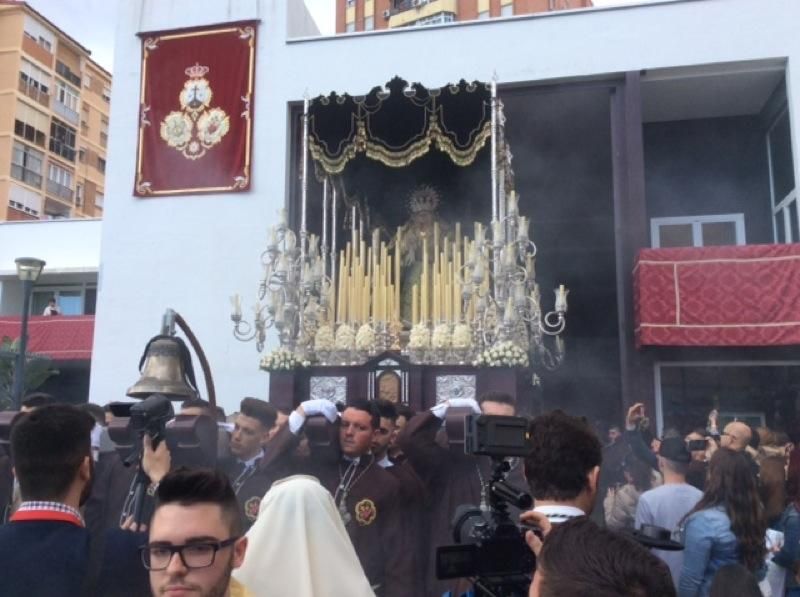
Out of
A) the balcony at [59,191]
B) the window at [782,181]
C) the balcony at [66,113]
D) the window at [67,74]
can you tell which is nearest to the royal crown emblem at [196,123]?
the window at [782,181]

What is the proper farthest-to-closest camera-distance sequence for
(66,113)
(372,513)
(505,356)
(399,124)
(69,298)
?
(66,113)
(69,298)
(399,124)
(505,356)
(372,513)

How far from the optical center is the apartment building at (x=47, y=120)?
109 ft

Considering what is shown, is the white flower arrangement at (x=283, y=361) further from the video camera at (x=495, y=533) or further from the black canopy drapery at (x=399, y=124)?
the video camera at (x=495, y=533)

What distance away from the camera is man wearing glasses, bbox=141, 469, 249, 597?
6.61 ft

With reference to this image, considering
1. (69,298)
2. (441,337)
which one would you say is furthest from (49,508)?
(69,298)

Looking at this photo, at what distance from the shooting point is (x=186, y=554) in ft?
6.68

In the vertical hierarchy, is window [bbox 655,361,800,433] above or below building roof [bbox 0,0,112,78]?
below

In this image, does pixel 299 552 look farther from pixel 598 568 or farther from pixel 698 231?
pixel 698 231

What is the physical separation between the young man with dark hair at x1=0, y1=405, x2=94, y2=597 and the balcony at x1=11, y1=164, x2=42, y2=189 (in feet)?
113

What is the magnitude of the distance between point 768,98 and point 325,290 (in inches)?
299

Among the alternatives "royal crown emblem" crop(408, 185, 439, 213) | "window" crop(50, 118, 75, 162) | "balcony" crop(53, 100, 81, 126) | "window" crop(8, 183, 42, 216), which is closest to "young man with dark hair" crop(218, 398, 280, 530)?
"royal crown emblem" crop(408, 185, 439, 213)

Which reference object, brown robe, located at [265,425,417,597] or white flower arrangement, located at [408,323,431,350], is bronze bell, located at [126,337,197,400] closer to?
brown robe, located at [265,425,417,597]

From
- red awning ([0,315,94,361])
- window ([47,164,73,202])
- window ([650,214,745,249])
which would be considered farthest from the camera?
window ([47,164,73,202])

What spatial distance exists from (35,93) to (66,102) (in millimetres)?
2678
